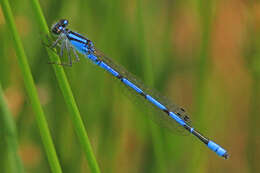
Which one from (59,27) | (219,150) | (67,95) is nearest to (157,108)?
(219,150)

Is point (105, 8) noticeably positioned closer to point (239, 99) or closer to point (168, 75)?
point (168, 75)

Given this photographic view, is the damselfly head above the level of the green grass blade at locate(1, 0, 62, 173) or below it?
above

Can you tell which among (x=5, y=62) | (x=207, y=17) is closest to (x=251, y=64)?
(x=207, y=17)

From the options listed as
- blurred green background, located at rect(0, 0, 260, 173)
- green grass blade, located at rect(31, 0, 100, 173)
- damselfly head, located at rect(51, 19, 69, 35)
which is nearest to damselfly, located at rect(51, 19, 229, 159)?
damselfly head, located at rect(51, 19, 69, 35)

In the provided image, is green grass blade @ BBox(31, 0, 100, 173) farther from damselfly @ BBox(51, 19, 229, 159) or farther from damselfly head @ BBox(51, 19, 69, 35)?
damselfly @ BBox(51, 19, 229, 159)

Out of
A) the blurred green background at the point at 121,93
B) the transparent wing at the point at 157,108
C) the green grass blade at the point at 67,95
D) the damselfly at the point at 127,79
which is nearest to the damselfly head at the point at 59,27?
the damselfly at the point at 127,79
